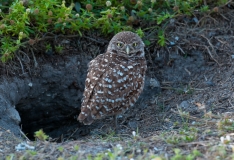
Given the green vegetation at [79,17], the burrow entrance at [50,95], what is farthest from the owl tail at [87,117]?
the green vegetation at [79,17]

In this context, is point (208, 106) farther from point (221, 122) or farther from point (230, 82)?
point (221, 122)

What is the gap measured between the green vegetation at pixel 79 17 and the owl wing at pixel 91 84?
77 cm

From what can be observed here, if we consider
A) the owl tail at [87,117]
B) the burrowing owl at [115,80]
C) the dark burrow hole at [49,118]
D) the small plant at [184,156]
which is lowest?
the dark burrow hole at [49,118]

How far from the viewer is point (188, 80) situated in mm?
6438

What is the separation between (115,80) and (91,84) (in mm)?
290

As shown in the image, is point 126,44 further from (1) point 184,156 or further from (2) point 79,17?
(1) point 184,156

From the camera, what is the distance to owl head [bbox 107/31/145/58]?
560 cm

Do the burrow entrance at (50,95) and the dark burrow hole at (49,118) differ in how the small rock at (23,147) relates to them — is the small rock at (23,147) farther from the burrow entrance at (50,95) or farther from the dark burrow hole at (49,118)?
the dark burrow hole at (49,118)

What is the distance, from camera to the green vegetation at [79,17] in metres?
5.74

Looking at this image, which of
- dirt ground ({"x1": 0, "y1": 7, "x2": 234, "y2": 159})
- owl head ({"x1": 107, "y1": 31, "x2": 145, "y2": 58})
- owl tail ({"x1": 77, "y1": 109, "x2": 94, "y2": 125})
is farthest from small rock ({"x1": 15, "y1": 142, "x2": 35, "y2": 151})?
owl head ({"x1": 107, "y1": 31, "x2": 145, "y2": 58})

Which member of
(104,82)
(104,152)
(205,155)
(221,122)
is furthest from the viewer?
(104,82)

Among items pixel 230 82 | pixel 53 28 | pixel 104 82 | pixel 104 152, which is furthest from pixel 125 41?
pixel 104 152

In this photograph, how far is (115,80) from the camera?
5289 mm

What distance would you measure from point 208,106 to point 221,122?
4.40ft
